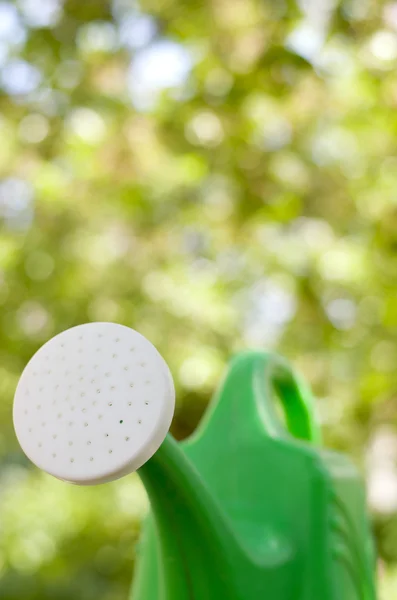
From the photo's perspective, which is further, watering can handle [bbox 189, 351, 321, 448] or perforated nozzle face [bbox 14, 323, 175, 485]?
watering can handle [bbox 189, 351, 321, 448]

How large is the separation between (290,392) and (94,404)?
0.43 m

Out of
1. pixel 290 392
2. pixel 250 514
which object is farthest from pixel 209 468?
pixel 290 392

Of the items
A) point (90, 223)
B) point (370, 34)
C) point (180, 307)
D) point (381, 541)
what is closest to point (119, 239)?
point (90, 223)

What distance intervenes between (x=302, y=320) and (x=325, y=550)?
1286mm

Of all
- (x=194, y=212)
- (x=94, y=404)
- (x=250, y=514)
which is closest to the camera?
(x=94, y=404)

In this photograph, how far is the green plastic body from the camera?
18.4 inches

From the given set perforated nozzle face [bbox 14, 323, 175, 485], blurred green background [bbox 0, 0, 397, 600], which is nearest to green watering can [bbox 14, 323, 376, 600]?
perforated nozzle face [bbox 14, 323, 175, 485]

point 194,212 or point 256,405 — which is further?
point 194,212

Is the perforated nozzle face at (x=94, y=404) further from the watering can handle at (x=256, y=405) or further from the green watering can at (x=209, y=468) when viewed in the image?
the watering can handle at (x=256, y=405)

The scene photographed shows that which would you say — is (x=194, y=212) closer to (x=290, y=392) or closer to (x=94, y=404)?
(x=290, y=392)

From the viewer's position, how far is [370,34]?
1.44 meters

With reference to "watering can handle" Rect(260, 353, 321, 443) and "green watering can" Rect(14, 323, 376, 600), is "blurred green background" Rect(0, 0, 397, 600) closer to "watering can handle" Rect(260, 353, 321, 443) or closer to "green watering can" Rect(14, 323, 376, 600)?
"watering can handle" Rect(260, 353, 321, 443)

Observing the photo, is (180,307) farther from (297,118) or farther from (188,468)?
(188,468)

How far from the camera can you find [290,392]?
792 millimetres
